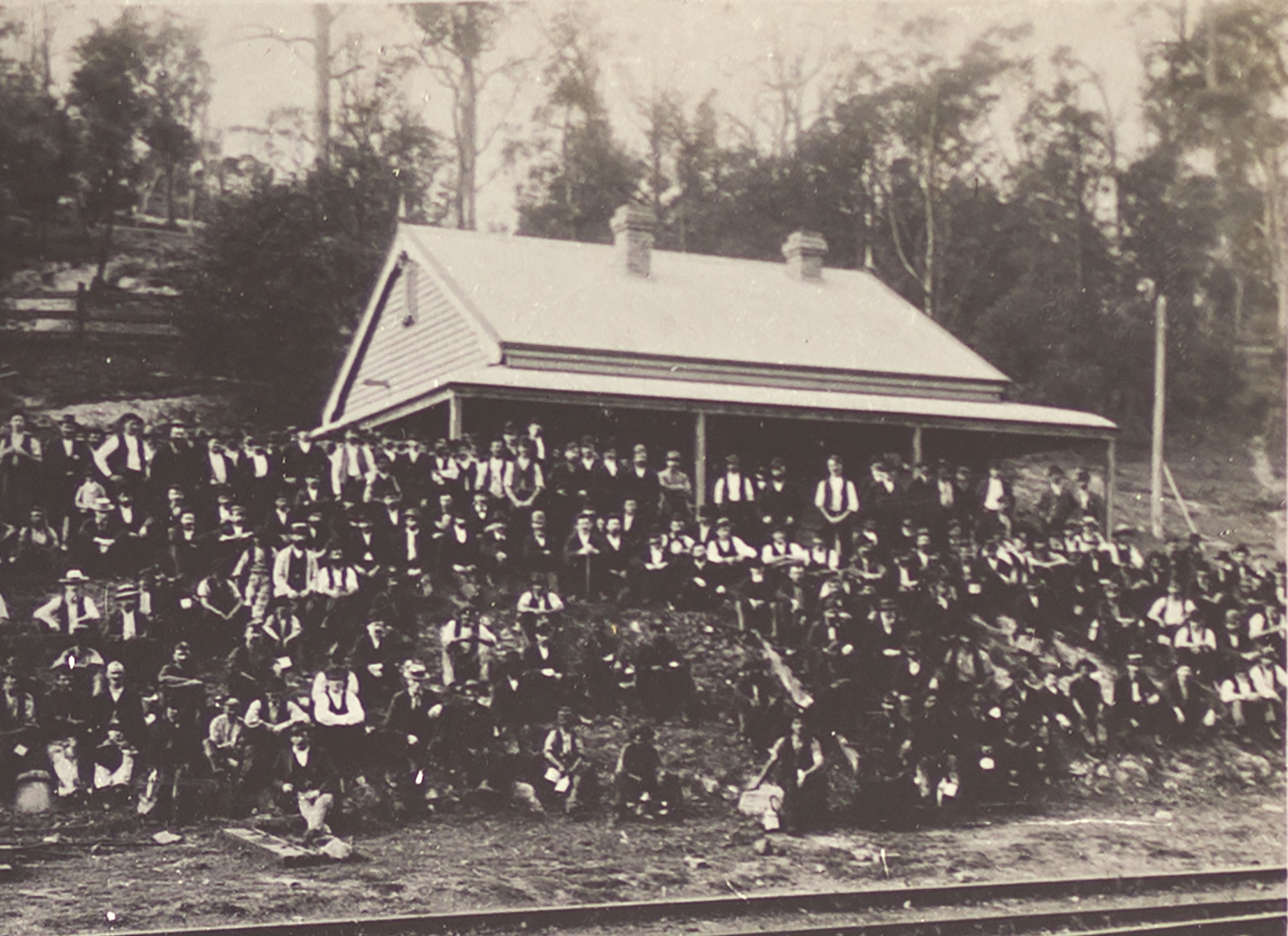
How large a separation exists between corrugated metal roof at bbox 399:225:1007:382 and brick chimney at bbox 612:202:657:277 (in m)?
0.10

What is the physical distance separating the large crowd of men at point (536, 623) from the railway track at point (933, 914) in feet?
2.66

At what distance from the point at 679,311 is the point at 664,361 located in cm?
83

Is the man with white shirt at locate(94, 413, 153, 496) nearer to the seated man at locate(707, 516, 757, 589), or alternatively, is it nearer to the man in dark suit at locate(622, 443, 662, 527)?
the man in dark suit at locate(622, 443, 662, 527)

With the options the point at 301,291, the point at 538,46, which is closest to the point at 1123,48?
the point at 538,46

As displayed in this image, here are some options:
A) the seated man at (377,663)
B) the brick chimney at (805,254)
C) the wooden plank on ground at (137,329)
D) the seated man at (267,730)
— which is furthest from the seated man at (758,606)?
the brick chimney at (805,254)

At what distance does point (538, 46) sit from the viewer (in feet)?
26.6

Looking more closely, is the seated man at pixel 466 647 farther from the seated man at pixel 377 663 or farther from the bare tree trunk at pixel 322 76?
the bare tree trunk at pixel 322 76

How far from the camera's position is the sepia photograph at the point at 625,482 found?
21.8 feet

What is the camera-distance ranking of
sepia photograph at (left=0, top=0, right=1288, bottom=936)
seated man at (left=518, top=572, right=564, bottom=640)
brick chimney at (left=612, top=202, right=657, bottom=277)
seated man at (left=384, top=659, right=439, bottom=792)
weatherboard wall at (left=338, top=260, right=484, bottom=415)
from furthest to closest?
brick chimney at (left=612, top=202, right=657, bottom=277)
weatherboard wall at (left=338, top=260, right=484, bottom=415)
seated man at (left=518, top=572, right=564, bottom=640)
seated man at (left=384, top=659, right=439, bottom=792)
sepia photograph at (left=0, top=0, right=1288, bottom=936)

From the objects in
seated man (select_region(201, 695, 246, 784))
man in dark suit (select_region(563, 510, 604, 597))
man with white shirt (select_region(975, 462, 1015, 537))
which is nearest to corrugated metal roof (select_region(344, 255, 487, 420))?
man in dark suit (select_region(563, 510, 604, 597))

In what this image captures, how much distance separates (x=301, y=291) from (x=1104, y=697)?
7.42 m

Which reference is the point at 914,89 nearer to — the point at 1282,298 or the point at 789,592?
the point at 1282,298

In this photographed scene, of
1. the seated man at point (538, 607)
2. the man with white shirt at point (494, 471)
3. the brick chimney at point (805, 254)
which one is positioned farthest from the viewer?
the brick chimney at point (805, 254)

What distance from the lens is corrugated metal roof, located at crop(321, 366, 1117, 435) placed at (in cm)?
1028
